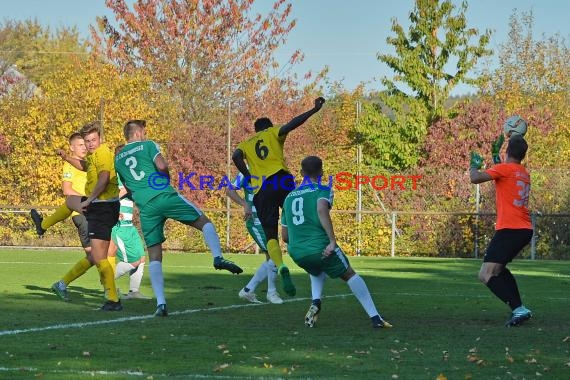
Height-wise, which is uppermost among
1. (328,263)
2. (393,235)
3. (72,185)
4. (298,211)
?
(72,185)

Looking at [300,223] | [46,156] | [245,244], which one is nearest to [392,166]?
[245,244]

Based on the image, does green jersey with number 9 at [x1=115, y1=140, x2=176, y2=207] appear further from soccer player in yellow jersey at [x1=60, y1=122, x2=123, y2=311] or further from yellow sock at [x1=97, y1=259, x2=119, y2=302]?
yellow sock at [x1=97, y1=259, x2=119, y2=302]

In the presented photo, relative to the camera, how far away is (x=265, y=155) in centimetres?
1358

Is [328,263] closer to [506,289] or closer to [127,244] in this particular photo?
[506,289]

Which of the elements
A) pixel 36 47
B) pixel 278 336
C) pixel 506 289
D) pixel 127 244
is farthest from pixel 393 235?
pixel 36 47

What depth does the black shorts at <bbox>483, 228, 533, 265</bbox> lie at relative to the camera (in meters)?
11.7

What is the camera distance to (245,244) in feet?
102

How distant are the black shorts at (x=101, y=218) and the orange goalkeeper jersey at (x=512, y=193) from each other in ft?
13.5

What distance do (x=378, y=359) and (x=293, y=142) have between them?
27.8 m

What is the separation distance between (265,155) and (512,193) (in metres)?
3.11

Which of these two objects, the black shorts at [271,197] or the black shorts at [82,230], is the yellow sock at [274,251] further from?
the black shorts at [82,230]

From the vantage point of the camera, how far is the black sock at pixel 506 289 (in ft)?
37.9

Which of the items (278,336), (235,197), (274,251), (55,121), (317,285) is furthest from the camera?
(55,121)

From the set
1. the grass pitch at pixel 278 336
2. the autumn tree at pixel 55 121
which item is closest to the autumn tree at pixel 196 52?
the autumn tree at pixel 55 121
